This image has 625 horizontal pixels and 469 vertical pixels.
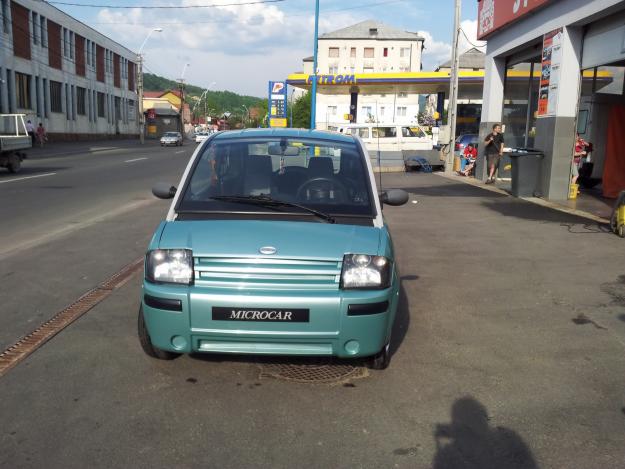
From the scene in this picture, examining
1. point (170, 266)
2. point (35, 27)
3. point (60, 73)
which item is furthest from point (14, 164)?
point (60, 73)

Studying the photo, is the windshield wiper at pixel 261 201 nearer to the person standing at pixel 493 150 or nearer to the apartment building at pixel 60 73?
the person standing at pixel 493 150

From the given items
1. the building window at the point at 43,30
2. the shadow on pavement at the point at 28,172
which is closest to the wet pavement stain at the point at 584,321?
the shadow on pavement at the point at 28,172

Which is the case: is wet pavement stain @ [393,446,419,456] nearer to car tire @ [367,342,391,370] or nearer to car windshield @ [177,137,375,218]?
car tire @ [367,342,391,370]

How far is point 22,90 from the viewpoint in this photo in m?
45.7

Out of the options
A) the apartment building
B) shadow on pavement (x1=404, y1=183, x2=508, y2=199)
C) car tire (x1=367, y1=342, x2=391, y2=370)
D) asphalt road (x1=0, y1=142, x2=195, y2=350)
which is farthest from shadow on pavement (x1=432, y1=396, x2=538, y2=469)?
the apartment building

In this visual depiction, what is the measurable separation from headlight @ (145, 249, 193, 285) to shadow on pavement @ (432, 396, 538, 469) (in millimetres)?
1725

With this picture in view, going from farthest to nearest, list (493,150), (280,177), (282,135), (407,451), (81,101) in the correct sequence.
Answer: (81,101) < (493,150) < (282,135) < (280,177) < (407,451)

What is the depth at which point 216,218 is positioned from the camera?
412cm

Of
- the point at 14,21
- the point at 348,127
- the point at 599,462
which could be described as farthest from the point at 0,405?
the point at 14,21

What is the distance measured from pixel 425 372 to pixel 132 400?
6.37 ft

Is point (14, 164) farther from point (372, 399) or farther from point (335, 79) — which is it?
point (335, 79)

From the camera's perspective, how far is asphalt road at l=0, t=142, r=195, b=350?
5730 millimetres

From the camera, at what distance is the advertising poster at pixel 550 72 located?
13680 millimetres

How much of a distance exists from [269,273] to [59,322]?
2.38m
